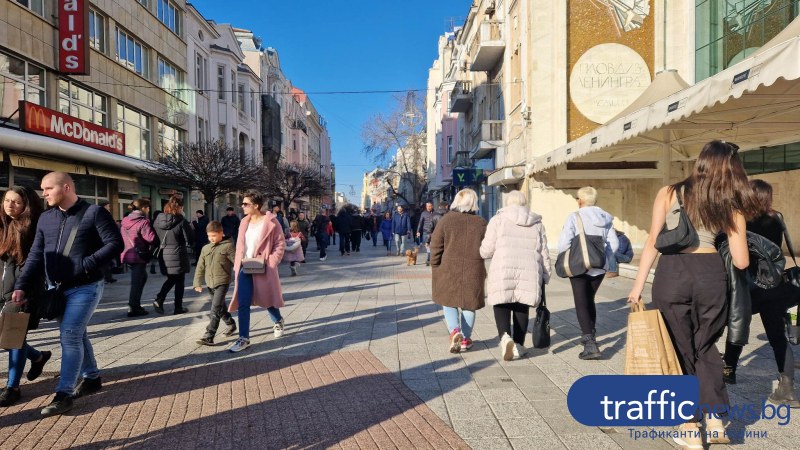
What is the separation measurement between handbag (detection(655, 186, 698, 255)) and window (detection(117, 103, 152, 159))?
21303 mm

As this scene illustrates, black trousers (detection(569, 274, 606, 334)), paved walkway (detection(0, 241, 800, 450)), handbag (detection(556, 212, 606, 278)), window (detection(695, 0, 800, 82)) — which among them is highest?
window (detection(695, 0, 800, 82))

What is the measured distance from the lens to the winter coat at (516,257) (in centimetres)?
527

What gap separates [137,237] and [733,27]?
14.2 metres

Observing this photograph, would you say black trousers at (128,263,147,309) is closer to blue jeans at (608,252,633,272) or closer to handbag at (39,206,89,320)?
handbag at (39,206,89,320)

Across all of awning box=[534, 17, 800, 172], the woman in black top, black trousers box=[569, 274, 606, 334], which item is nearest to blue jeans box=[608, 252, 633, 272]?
black trousers box=[569, 274, 606, 334]

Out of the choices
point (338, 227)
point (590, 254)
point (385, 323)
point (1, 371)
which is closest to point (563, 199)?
point (338, 227)

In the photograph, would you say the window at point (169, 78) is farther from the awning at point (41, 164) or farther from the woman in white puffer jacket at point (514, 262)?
the woman in white puffer jacket at point (514, 262)

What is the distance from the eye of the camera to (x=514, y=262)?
17.4ft

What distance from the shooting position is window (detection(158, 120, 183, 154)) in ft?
79.1

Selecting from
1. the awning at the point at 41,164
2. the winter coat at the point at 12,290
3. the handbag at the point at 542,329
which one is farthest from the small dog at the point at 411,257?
the winter coat at the point at 12,290

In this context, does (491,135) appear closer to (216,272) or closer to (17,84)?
(17,84)

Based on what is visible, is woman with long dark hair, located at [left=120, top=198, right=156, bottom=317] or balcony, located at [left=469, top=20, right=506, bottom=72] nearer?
woman with long dark hair, located at [left=120, top=198, right=156, bottom=317]

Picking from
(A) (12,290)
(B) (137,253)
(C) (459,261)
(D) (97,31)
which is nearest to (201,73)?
(D) (97,31)

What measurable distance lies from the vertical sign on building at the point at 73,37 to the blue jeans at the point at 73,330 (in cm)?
1492
